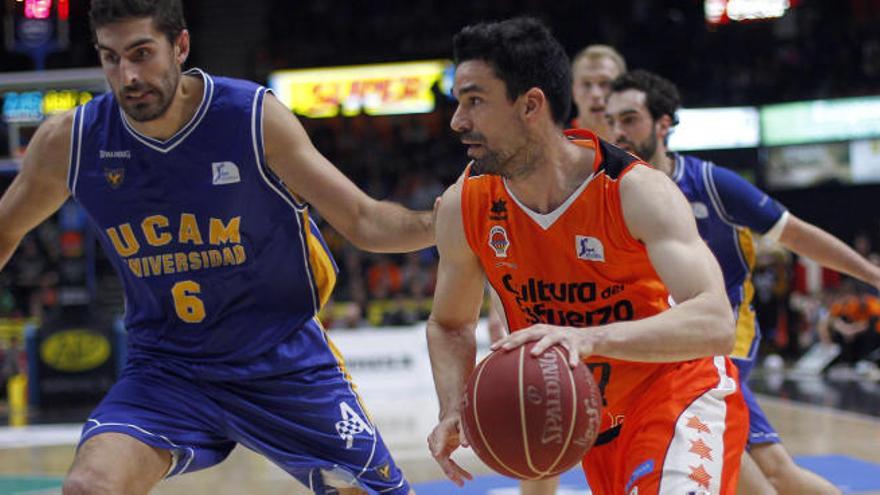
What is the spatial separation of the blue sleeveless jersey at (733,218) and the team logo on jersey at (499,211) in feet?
6.24

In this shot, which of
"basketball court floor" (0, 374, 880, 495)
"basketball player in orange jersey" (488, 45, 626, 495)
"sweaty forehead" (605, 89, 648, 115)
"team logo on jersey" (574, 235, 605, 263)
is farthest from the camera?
"basketball court floor" (0, 374, 880, 495)

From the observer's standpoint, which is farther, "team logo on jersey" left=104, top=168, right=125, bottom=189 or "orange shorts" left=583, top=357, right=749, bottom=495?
"team logo on jersey" left=104, top=168, right=125, bottom=189

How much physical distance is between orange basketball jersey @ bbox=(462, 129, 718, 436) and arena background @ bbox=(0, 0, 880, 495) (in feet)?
18.7

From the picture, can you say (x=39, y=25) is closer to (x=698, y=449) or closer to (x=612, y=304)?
(x=612, y=304)

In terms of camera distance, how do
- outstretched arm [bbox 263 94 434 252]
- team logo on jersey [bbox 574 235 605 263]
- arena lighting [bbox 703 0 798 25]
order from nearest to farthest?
team logo on jersey [bbox 574 235 605 263], outstretched arm [bbox 263 94 434 252], arena lighting [bbox 703 0 798 25]

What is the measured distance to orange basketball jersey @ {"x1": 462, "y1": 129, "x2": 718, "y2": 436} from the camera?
3.08 m

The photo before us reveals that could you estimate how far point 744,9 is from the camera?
22.1 metres

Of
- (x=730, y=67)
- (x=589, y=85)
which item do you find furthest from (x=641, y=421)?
(x=730, y=67)

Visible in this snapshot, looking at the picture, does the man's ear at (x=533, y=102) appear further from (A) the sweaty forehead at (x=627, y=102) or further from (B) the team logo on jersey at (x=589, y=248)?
(A) the sweaty forehead at (x=627, y=102)

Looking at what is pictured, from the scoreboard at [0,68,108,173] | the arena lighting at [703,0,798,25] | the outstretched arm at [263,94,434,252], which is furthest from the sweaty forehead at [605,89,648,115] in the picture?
the arena lighting at [703,0,798,25]

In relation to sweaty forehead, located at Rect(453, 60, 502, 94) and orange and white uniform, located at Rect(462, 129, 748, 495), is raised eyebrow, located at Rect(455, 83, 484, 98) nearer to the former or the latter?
sweaty forehead, located at Rect(453, 60, 502, 94)

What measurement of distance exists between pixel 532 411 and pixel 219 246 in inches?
57.1

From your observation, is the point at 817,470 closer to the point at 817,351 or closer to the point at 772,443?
the point at 772,443

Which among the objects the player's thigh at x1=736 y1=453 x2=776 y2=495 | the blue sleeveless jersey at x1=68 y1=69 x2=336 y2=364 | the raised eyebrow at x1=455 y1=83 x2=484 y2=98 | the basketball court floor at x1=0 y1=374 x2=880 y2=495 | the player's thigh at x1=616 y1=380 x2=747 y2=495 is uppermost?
the raised eyebrow at x1=455 y1=83 x2=484 y2=98
